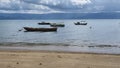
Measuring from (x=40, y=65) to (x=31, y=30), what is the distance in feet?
223

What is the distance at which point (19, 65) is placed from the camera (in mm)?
15008

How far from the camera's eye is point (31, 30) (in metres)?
82.7

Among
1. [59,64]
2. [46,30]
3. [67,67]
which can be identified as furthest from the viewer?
[46,30]

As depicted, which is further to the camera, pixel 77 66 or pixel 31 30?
pixel 31 30

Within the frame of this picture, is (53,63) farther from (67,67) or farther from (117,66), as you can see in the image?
(117,66)

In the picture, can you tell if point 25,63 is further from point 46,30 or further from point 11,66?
point 46,30

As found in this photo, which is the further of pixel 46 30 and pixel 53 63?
pixel 46 30

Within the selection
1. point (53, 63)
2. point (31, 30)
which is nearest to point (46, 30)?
point (31, 30)

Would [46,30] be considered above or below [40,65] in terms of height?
below

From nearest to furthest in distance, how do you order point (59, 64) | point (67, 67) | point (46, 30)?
point (67, 67) → point (59, 64) → point (46, 30)

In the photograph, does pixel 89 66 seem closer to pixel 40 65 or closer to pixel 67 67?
pixel 67 67

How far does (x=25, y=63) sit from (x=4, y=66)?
4.38 feet

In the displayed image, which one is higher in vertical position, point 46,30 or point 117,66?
point 117,66

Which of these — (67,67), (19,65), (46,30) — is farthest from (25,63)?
(46,30)
